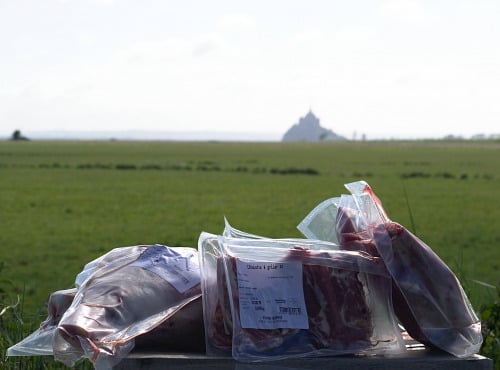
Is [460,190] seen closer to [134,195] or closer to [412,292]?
[134,195]

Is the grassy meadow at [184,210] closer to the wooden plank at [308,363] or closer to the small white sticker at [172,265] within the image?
the small white sticker at [172,265]

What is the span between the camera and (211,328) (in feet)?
7.00

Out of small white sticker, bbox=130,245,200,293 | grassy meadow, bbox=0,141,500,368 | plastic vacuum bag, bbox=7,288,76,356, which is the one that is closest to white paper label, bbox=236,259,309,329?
small white sticker, bbox=130,245,200,293

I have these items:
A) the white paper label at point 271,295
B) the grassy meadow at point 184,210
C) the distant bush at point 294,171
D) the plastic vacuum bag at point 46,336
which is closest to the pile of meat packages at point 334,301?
the white paper label at point 271,295

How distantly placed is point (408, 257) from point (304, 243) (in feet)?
1.13

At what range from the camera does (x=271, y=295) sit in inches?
82.9

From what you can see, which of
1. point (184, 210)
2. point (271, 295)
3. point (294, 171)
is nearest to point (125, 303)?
point (271, 295)

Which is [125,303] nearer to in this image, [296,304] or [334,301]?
[296,304]

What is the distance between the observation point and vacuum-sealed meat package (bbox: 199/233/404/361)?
210 cm

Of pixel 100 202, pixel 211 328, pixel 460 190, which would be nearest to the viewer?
pixel 211 328

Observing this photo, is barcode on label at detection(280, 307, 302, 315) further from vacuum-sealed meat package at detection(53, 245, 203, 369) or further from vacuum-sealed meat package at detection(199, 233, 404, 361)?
vacuum-sealed meat package at detection(53, 245, 203, 369)

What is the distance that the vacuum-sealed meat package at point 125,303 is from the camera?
200 centimetres

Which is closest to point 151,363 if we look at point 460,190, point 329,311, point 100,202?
point 329,311

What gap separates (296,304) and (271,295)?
7cm
